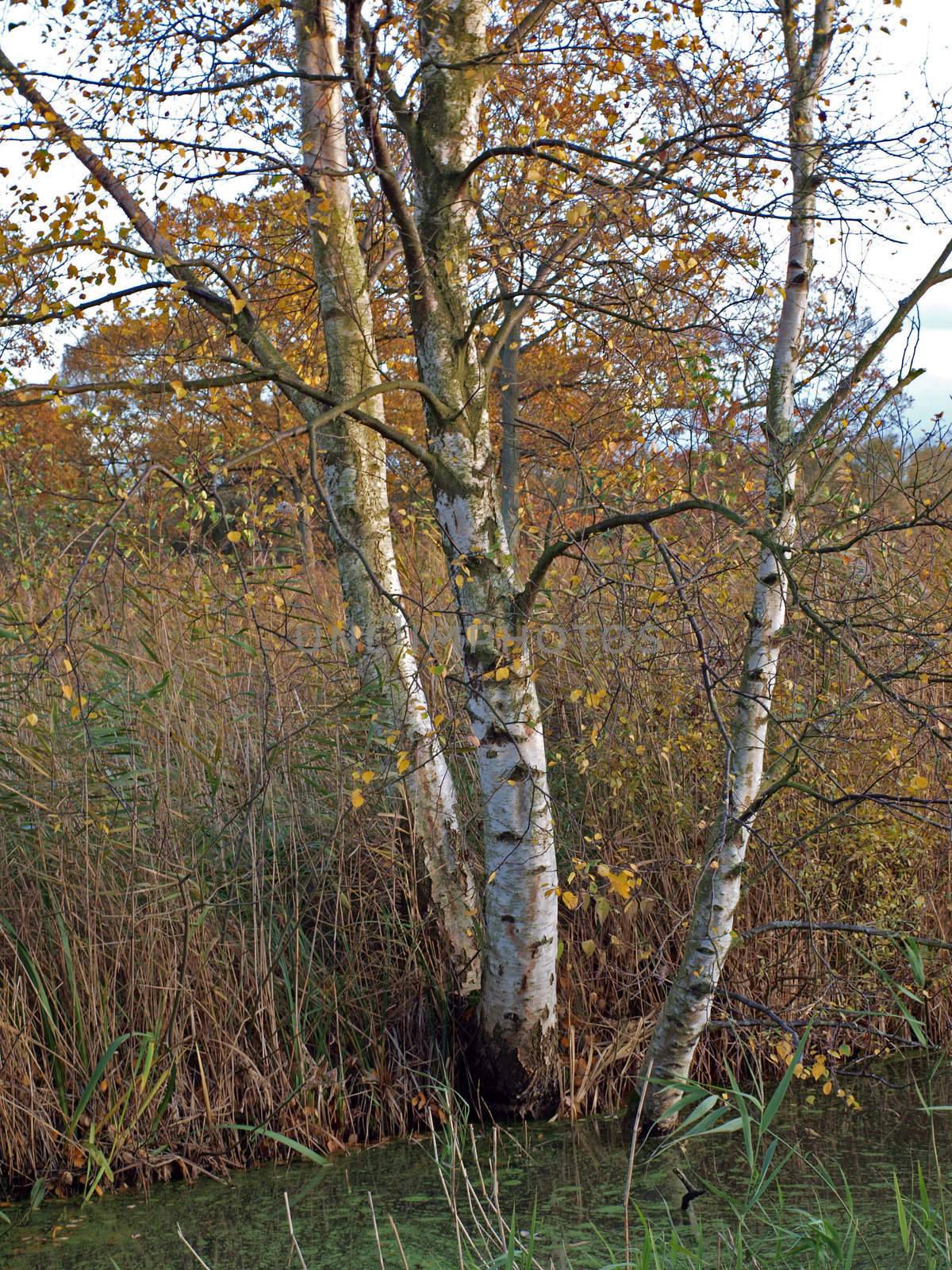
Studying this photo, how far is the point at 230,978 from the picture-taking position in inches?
161

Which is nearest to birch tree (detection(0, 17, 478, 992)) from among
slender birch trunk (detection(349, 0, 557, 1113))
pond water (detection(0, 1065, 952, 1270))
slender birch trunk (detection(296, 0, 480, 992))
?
slender birch trunk (detection(296, 0, 480, 992))

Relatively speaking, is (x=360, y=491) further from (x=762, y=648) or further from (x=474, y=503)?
(x=762, y=648)

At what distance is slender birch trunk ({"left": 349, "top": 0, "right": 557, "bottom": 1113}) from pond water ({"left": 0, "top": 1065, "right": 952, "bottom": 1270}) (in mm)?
536

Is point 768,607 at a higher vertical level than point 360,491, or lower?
lower

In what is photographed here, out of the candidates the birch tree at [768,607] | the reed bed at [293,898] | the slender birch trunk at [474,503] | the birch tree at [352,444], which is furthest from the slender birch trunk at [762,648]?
the birch tree at [352,444]

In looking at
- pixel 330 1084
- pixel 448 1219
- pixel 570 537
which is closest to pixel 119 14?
pixel 570 537

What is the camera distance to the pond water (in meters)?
3.29

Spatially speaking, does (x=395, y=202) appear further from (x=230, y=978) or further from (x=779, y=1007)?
(x=779, y=1007)

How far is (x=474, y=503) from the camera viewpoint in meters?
3.96

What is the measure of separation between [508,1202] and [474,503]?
2.13 metres

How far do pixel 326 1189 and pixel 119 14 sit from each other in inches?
172

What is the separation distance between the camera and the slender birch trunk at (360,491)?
174 inches

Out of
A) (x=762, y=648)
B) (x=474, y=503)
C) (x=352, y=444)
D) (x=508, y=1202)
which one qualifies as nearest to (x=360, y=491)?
(x=352, y=444)

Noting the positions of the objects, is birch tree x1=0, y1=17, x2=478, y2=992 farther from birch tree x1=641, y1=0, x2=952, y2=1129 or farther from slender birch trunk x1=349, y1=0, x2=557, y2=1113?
birch tree x1=641, y1=0, x2=952, y2=1129
